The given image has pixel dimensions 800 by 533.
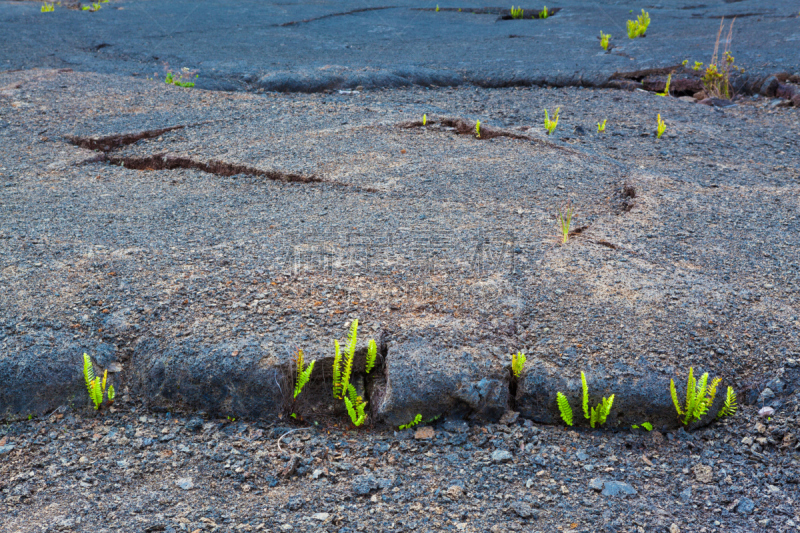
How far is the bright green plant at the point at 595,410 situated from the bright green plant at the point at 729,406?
0.37 metres

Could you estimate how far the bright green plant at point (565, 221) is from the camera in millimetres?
2658

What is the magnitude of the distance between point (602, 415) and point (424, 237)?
43.8 inches

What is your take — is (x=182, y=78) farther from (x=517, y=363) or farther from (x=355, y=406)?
(x=517, y=363)

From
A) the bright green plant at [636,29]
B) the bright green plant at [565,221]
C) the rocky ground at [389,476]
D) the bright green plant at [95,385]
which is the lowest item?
the rocky ground at [389,476]

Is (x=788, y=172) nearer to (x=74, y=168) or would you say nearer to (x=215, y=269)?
(x=215, y=269)

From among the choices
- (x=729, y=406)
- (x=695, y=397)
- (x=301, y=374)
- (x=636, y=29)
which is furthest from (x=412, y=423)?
(x=636, y=29)

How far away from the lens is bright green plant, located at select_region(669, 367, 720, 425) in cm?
187

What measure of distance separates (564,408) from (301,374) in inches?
33.0

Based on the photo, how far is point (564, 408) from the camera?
1.90m

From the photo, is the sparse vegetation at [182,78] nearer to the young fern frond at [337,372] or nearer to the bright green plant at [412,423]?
the young fern frond at [337,372]

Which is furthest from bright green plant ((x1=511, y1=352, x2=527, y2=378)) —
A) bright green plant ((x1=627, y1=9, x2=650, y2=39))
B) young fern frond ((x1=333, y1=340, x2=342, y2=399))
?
bright green plant ((x1=627, y1=9, x2=650, y2=39))

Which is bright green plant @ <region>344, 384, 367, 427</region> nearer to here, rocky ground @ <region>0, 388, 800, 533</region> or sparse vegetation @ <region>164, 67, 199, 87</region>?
rocky ground @ <region>0, 388, 800, 533</region>

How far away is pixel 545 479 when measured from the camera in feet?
5.77

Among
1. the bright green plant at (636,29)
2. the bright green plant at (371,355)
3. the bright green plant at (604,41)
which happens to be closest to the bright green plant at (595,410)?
the bright green plant at (371,355)
